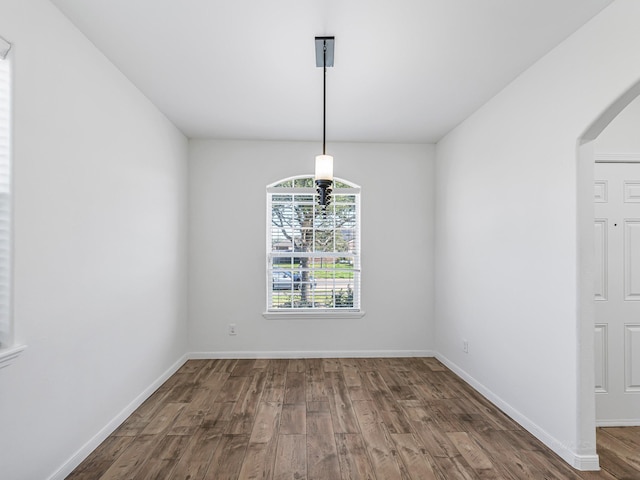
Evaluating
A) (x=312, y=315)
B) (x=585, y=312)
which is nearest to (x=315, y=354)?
(x=312, y=315)

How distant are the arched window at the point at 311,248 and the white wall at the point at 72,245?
1610mm

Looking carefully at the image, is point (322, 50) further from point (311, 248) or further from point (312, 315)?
point (312, 315)

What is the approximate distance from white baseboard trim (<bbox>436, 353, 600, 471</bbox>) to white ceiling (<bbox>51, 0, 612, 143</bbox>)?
8.68ft

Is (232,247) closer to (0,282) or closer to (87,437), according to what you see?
(87,437)

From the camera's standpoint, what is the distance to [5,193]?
1.80 meters

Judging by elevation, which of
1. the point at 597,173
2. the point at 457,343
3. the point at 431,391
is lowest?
the point at 431,391

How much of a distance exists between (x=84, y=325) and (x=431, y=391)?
9.79 ft

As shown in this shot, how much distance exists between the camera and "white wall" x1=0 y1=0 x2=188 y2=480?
189cm

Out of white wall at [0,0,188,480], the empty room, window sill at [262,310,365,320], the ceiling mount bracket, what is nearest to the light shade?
the empty room

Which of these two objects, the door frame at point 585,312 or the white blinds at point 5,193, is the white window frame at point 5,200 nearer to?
the white blinds at point 5,193

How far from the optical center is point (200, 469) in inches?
91.2

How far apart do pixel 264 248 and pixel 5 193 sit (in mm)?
3030

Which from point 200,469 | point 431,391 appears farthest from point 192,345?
point 431,391

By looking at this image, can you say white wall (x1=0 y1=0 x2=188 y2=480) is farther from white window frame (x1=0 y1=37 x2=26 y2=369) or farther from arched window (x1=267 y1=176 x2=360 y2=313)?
arched window (x1=267 y1=176 x2=360 y2=313)
